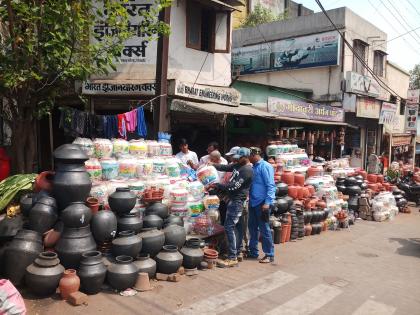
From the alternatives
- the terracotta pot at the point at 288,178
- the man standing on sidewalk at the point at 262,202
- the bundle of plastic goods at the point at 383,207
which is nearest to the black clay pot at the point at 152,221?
the man standing on sidewalk at the point at 262,202

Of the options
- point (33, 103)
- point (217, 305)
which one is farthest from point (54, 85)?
point (217, 305)

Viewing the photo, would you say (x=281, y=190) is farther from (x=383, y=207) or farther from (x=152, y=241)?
(x=383, y=207)

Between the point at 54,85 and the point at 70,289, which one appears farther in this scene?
the point at 54,85

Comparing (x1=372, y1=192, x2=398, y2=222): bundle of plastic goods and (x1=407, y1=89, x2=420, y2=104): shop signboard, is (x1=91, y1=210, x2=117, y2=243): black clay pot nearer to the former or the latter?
(x1=372, y1=192, x2=398, y2=222): bundle of plastic goods

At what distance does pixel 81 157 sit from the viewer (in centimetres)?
594

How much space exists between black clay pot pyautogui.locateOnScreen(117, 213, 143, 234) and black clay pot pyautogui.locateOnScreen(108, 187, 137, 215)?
3.9 inches

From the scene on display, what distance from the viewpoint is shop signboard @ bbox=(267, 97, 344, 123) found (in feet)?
48.2

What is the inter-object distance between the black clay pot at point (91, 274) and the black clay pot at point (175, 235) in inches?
51.9

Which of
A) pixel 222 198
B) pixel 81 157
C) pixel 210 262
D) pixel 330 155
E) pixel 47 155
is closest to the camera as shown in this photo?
pixel 81 157

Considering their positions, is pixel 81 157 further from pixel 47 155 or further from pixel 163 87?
pixel 47 155

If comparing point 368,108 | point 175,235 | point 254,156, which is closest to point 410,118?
point 368,108

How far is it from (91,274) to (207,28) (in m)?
10.2

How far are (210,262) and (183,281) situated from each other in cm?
76

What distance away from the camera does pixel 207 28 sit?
13305mm
